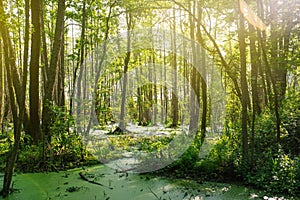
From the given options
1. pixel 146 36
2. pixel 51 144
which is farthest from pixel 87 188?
pixel 146 36

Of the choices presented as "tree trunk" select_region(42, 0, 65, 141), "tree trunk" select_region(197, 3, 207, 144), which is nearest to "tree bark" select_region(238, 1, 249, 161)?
"tree trunk" select_region(197, 3, 207, 144)

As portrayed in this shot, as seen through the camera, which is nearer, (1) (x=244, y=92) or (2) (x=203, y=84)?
(1) (x=244, y=92)

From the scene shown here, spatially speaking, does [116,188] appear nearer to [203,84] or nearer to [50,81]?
[50,81]

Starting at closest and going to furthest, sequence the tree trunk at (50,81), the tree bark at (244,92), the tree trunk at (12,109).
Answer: the tree trunk at (12,109) → the tree bark at (244,92) → the tree trunk at (50,81)

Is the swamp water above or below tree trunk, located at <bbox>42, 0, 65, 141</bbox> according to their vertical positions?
below

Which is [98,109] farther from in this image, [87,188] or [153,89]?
[153,89]

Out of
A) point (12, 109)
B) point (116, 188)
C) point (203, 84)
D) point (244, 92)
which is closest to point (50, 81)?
point (12, 109)

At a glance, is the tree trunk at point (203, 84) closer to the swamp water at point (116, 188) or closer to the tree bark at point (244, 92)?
the tree bark at point (244, 92)

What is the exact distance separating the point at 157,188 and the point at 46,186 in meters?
1.75

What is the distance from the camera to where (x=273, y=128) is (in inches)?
286

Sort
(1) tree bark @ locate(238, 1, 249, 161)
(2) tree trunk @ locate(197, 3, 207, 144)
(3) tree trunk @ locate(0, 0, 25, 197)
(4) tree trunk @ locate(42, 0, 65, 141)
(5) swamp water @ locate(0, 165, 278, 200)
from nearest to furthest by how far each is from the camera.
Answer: (3) tree trunk @ locate(0, 0, 25, 197) < (5) swamp water @ locate(0, 165, 278, 200) < (1) tree bark @ locate(238, 1, 249, 161) < (4) tree trunk @ locate(42, 0, 65, 141) < (2) tree trunk @ locate(197, 3, 207, 144)

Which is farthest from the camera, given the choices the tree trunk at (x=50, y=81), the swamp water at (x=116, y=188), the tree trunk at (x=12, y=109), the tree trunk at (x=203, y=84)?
the tree trunk at (x=203, y=84)

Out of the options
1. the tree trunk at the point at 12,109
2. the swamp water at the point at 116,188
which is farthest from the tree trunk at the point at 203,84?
the tree trunk at the point at 12,109

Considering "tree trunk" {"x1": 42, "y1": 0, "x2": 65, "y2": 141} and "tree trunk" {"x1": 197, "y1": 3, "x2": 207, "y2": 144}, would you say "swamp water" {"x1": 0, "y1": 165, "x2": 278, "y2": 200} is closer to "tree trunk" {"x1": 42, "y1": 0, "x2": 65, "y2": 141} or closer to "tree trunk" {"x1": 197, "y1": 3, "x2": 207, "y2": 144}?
"tree trunk" {"x1": 42, "y1": 0, "x2": 65, "y2": 141}
